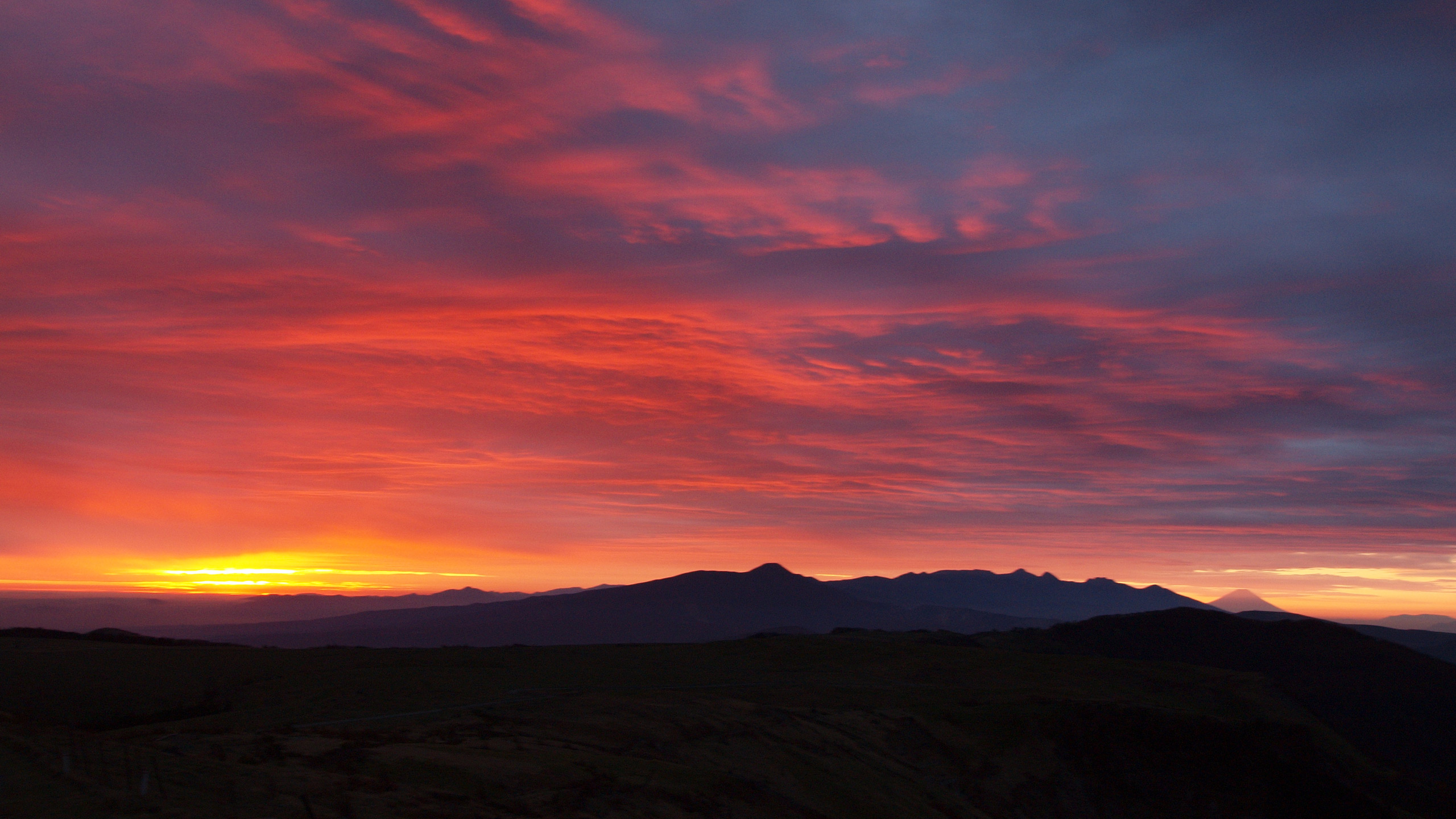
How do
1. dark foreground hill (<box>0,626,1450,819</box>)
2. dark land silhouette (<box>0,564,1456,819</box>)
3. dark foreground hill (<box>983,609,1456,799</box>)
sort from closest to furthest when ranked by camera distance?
dark foreground hill (<box>0,626,1450,819</box>)
dark land silhouette (<box>0,564,1456,819</box>)
dark foreground hill (<box>983,609,1456,799</box>)

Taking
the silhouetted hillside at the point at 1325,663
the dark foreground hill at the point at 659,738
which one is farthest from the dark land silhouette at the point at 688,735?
the silhouetted hillside at the point at 1325,663

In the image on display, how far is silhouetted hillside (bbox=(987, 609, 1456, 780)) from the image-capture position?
8538cm

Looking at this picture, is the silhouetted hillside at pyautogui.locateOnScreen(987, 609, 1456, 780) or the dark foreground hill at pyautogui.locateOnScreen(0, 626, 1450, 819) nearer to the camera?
the dark foreground hill at pyautogui.locateOnScreen(0, 626, 1450, 819)

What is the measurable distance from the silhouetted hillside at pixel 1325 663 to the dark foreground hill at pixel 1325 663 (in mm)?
126

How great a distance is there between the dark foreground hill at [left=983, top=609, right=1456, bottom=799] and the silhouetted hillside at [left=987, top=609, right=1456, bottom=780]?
0.13 meters

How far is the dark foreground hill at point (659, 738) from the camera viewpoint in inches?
803

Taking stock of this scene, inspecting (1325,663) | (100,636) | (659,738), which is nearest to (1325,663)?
(1325,663)

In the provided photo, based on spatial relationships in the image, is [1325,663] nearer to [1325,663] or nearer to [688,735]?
[1325,663]

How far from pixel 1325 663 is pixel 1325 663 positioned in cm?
9

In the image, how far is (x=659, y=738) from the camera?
3694 centimetres

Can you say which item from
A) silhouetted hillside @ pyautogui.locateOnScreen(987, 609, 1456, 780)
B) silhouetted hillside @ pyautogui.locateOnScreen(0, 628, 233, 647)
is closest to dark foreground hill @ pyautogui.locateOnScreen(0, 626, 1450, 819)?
silhouetted hillside @ pyautogui.locateOnScreen(0, 628, 233, 647)

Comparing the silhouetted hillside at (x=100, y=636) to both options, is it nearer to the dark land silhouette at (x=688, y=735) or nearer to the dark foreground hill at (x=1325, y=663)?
the dark land silhouette at (x=688, y=735)

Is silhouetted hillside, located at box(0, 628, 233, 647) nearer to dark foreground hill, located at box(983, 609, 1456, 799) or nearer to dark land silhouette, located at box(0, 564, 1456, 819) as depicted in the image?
dark land silhouette, located at box(0, 564, 1456, 819)

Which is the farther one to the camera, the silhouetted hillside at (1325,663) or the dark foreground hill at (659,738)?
the silhouetted hillside at (1325,663)
